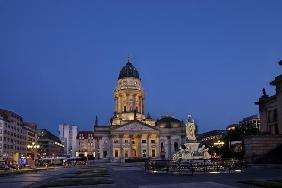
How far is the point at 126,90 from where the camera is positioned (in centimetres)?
19962

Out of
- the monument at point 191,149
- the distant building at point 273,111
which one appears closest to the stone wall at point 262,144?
the distant building at point 273,111

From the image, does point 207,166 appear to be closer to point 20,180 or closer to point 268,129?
point 20,180

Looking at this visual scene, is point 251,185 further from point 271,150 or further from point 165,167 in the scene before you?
point 271,150

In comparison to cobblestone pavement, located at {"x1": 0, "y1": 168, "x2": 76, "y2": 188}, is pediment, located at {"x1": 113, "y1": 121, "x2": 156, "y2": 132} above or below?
above

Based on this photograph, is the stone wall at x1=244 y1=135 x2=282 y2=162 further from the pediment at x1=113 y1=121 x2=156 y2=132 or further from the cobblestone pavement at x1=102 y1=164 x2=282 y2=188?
the pediment at x1=113 y1=121 x2=156 y2=132

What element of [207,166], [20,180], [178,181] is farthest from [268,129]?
[178,181]

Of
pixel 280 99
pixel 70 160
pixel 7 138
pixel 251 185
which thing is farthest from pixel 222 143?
pixel 251 185

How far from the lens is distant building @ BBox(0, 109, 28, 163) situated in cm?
16482

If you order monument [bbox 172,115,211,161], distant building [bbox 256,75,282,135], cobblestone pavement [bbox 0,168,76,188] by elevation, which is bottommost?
cobblestone pavement [bbox 0,168,76,188]

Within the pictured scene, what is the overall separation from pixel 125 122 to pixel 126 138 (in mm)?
7914

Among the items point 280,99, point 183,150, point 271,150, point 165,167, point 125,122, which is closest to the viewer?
point 165,167

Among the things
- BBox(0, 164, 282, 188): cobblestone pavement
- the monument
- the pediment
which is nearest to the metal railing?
BBox(0, 164, 282, 188): cobblestone pavement

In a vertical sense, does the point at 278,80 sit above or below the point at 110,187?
above

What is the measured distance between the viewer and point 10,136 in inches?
6978
